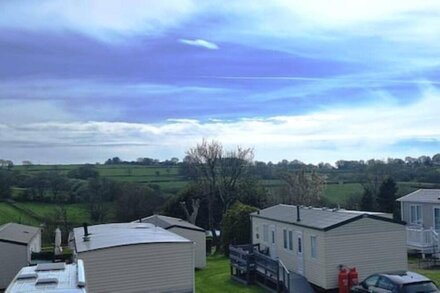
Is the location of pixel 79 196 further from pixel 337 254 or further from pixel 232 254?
pixel 337 254

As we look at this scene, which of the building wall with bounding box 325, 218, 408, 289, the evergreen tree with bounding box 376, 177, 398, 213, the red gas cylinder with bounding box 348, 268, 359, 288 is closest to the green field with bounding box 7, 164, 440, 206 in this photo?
the evergreen tree with bounding box 376, 177, 398, 213

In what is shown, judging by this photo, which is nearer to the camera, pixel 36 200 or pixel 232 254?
pixel 232 254

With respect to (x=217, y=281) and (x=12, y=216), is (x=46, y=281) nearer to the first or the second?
(x=217, y=281)

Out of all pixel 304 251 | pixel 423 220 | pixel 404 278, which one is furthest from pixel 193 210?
pixel 404 278

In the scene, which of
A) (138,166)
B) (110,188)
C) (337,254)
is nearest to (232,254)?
(337,254)

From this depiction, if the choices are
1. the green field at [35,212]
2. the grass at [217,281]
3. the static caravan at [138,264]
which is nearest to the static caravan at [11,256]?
the grass at [217,281]
